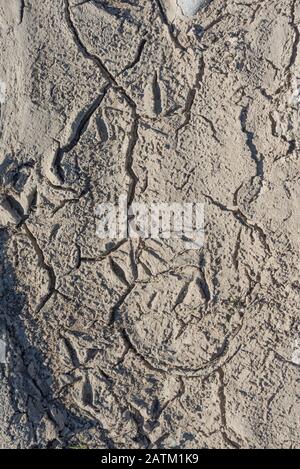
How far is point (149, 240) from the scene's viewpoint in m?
1.88

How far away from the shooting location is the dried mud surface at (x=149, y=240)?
1.84 metres

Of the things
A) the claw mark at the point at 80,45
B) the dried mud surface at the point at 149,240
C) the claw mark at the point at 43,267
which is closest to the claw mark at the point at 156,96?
the dried mud surface at the point at 149,240

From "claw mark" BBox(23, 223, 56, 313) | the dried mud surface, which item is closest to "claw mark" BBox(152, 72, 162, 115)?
the dried mud surface

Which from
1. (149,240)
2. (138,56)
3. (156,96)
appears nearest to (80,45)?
(138,56)

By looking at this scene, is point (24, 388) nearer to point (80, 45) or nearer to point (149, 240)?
point (149, 240)

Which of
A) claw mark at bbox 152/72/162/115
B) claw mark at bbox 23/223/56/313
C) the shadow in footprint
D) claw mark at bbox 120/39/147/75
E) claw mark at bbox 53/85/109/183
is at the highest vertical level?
claw mark at bbox 120/39/147/75

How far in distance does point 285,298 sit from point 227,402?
0.42m

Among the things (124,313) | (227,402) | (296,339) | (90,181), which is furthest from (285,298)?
(90,181)

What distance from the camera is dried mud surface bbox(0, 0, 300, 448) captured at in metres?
1.84

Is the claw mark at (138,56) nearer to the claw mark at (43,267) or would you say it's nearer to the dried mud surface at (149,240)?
the dried mud surface at (149,240)

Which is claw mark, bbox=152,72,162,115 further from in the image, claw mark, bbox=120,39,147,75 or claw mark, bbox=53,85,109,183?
claw mark, bbox=53,85,109,183

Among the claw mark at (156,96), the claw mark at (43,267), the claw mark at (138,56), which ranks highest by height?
the claw mark at (138,56)

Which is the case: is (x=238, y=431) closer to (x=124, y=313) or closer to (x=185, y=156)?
(x=124, y=313)

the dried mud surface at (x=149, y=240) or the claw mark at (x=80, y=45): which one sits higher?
the claw mark at (x=80, y=45)
